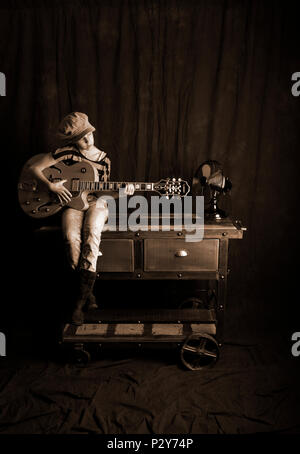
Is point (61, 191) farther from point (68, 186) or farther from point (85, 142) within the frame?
point (85, 142)

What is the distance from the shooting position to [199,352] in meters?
2.78

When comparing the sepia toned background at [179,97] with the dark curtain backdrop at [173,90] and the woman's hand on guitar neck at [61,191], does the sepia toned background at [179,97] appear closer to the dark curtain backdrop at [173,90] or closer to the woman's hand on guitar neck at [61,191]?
the dark curtain backdrop at [173,90]

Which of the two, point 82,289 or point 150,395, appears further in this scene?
point 82,289

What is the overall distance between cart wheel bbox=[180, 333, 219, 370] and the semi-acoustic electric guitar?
41.1 inches

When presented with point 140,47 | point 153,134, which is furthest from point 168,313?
point 140,47

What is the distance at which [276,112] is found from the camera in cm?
331

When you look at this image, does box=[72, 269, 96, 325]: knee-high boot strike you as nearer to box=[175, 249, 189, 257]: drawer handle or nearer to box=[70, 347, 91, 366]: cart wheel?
box=[70, 347, 91, 366]: cart wheel

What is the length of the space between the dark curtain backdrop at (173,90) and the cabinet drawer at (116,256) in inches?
33.8

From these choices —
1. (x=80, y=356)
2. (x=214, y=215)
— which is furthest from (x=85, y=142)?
(x=80, y=356)

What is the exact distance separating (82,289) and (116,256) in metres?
0.32

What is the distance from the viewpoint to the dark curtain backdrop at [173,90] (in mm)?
3176

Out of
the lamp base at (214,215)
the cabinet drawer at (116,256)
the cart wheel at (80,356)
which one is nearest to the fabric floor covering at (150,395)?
the cart wheel at (80,356)

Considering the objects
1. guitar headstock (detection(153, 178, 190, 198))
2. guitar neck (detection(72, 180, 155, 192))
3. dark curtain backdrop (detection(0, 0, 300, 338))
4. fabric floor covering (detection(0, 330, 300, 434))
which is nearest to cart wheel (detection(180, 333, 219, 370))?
fabric floor covering (detection(0, 330, 300, 434))

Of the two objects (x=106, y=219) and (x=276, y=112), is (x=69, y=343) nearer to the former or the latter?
(x=106, y=219)
